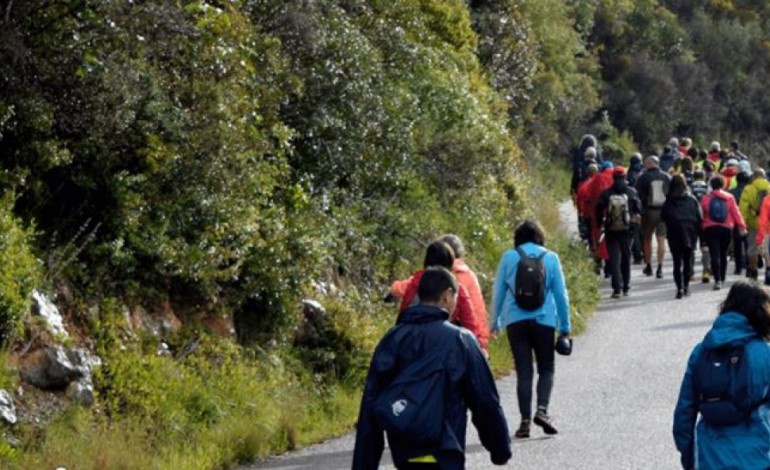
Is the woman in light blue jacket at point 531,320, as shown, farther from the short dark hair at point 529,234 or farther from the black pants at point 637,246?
the black pants at point 637,246

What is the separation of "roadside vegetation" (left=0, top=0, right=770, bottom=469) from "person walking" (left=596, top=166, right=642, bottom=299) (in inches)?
108

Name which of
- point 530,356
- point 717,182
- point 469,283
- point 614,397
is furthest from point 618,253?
point 469,283

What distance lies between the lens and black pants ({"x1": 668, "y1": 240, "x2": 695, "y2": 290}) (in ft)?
77.9

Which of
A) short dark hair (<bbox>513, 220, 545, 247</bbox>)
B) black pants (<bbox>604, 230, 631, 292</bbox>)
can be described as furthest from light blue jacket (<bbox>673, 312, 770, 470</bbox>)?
black pants (<bbox>604, 230, 631, 292</bbox>)

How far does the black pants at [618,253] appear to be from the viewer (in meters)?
24.0

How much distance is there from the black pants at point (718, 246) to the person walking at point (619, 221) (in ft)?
3.50

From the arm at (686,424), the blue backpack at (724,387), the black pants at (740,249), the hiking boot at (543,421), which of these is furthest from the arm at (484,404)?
the black pants at (740,249)

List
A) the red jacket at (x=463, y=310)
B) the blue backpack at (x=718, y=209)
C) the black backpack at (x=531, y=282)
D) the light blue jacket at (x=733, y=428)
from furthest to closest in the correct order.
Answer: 1. the blue backpack at (x=718, y=209)
2. the black backpack at (x=531, y=282)
3. the red jacket at (x=463, y=310)
4. the light blue jacket at (x=733, y=428)

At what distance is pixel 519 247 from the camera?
13312 millimetres

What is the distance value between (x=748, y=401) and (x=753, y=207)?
17995 millimetres

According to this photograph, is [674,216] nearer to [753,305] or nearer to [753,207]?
[753,207]

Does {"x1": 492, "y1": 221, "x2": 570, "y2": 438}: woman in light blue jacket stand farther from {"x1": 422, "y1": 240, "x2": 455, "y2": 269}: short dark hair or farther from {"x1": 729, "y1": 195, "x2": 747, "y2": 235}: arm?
{"x1": 729, "y1": 195, "x2": 747, "y2": 235}: arm

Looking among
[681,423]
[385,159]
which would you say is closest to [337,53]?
[385,159]

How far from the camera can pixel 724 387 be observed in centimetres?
806
